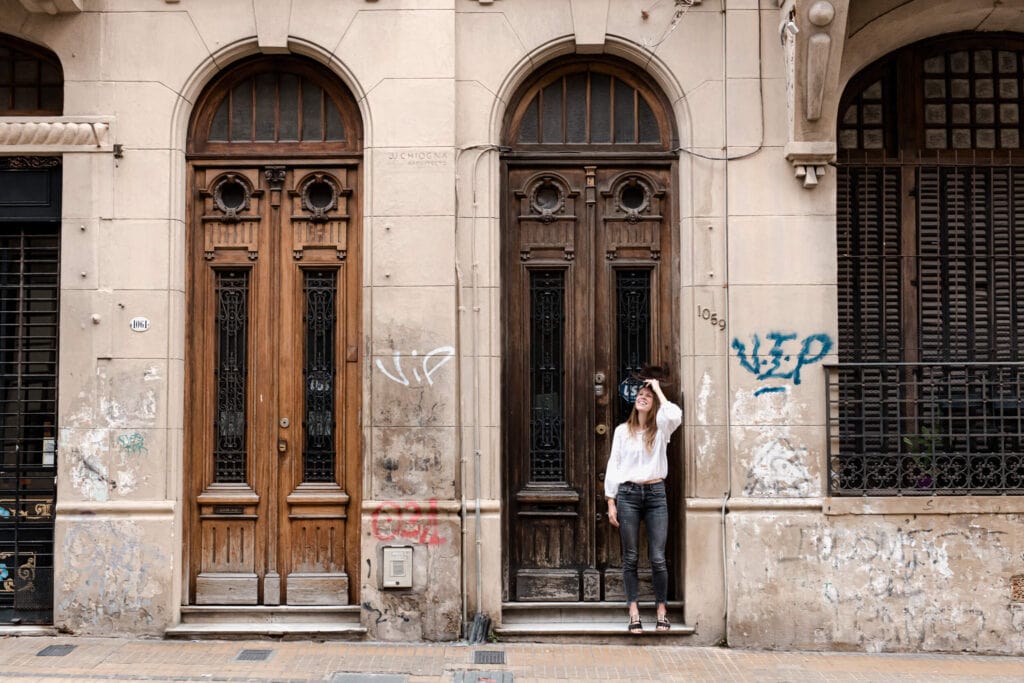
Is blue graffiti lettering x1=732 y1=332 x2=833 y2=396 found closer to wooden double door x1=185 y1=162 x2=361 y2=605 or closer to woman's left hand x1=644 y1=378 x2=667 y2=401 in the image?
woman's left hand x1=644 y1=378 x2=667 y2=401

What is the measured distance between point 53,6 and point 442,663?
20.4 feet

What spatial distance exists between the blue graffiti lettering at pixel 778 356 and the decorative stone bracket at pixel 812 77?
1296 millimetres

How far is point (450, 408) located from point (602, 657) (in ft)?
7.63

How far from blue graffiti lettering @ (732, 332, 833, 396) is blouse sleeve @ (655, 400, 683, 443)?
27.4 inches

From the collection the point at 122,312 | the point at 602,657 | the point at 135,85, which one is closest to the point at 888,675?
the point at 602,657

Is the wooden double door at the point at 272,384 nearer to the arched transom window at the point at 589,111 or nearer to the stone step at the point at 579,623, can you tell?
the stone step at the point at 579,623

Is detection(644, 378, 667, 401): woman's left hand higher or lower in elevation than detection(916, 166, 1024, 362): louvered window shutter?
lower

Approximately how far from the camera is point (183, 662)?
804cm

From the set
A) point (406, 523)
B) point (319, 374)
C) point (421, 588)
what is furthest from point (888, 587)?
point (319, 374)

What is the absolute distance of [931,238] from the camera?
920 cm

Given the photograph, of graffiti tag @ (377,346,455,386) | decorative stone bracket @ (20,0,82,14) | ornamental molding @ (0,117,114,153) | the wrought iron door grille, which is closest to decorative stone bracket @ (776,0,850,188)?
the wrought iron door grille

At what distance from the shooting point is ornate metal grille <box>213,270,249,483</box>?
9.02 m

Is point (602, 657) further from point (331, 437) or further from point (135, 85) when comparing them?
point (135, 85)

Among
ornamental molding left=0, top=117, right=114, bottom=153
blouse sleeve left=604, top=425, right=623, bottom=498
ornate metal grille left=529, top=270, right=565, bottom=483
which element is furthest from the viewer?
ornate metal grille left=529, top=270, right=565, bottom=483
